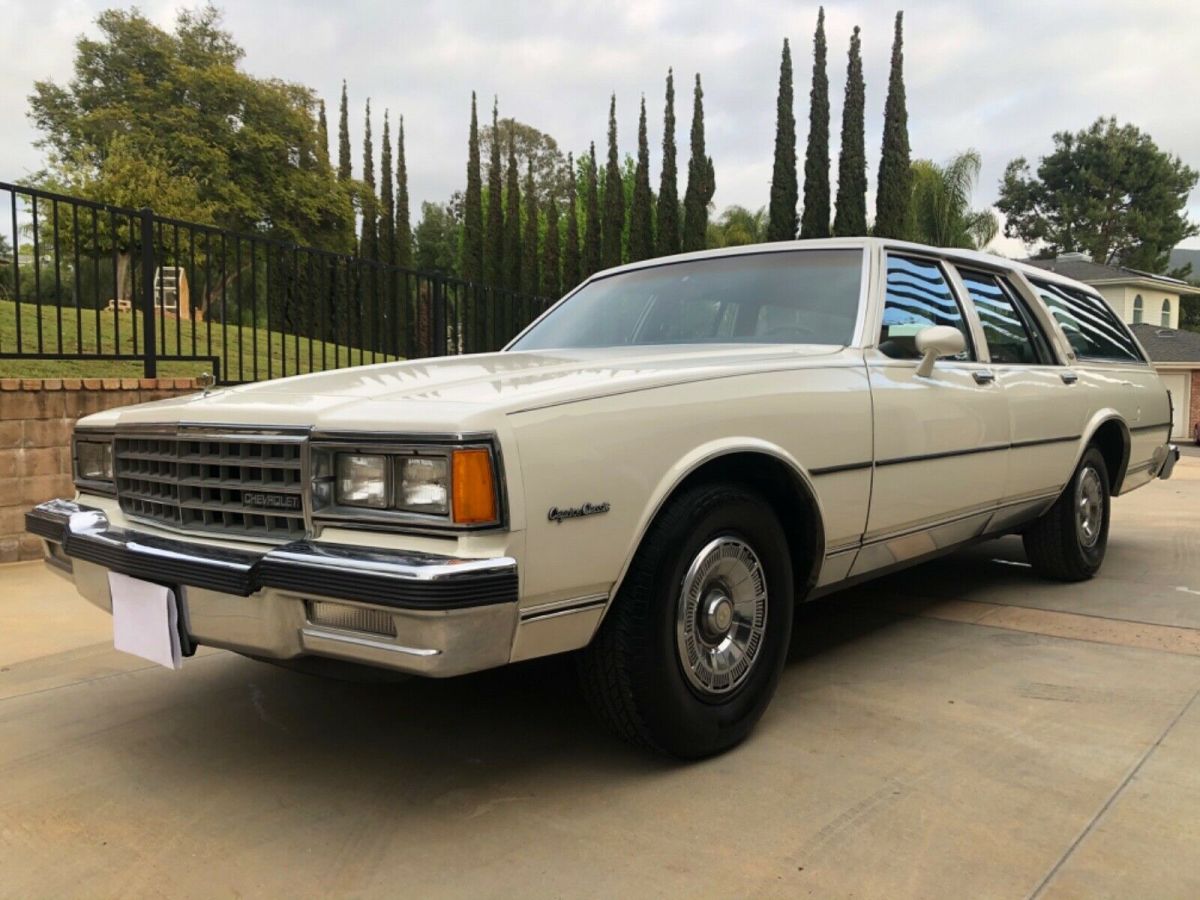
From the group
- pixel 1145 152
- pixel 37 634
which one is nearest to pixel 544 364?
pixel 37 634

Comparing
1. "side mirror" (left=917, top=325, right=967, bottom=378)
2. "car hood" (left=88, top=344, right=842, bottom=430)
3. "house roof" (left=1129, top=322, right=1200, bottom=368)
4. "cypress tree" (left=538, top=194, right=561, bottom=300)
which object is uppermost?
"cypress tree" (left=538, top=194, right=561, bottom=300)

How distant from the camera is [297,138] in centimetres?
3058

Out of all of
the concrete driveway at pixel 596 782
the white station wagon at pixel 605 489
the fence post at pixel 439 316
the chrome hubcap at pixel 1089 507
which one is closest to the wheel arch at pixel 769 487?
the white station wagon at pixel 605 489

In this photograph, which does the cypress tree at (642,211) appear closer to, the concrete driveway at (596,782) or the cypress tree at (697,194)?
the cypress tree at (697,194)

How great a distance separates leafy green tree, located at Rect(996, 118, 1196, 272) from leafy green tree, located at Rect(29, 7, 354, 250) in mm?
36678

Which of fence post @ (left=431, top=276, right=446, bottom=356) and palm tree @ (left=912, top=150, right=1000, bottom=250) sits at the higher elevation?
palm tree @ (left=912, top=150, right=1000, bottom=250)

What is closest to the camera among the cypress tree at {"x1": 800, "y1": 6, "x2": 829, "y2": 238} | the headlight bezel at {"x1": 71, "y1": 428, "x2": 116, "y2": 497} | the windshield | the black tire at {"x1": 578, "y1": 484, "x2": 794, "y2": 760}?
the black tire at {"x1": 578, "y1": 484, "x2": 794, "y2": 760}

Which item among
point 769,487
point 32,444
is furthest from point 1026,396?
point 32,444

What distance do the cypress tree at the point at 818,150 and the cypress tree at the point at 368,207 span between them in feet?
52.2

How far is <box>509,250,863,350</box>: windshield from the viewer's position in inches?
139

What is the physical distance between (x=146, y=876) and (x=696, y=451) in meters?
1.68

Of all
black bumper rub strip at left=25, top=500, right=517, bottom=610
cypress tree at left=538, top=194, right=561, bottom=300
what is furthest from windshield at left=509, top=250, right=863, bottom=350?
cypress tree at left=538, top=194, right=561, bottom=300

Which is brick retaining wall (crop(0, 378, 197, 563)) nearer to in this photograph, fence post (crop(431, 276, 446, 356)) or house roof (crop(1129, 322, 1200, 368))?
fence post (crop(431, 276, 446, 356))

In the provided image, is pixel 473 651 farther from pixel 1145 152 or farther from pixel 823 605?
pixel 1145 152
